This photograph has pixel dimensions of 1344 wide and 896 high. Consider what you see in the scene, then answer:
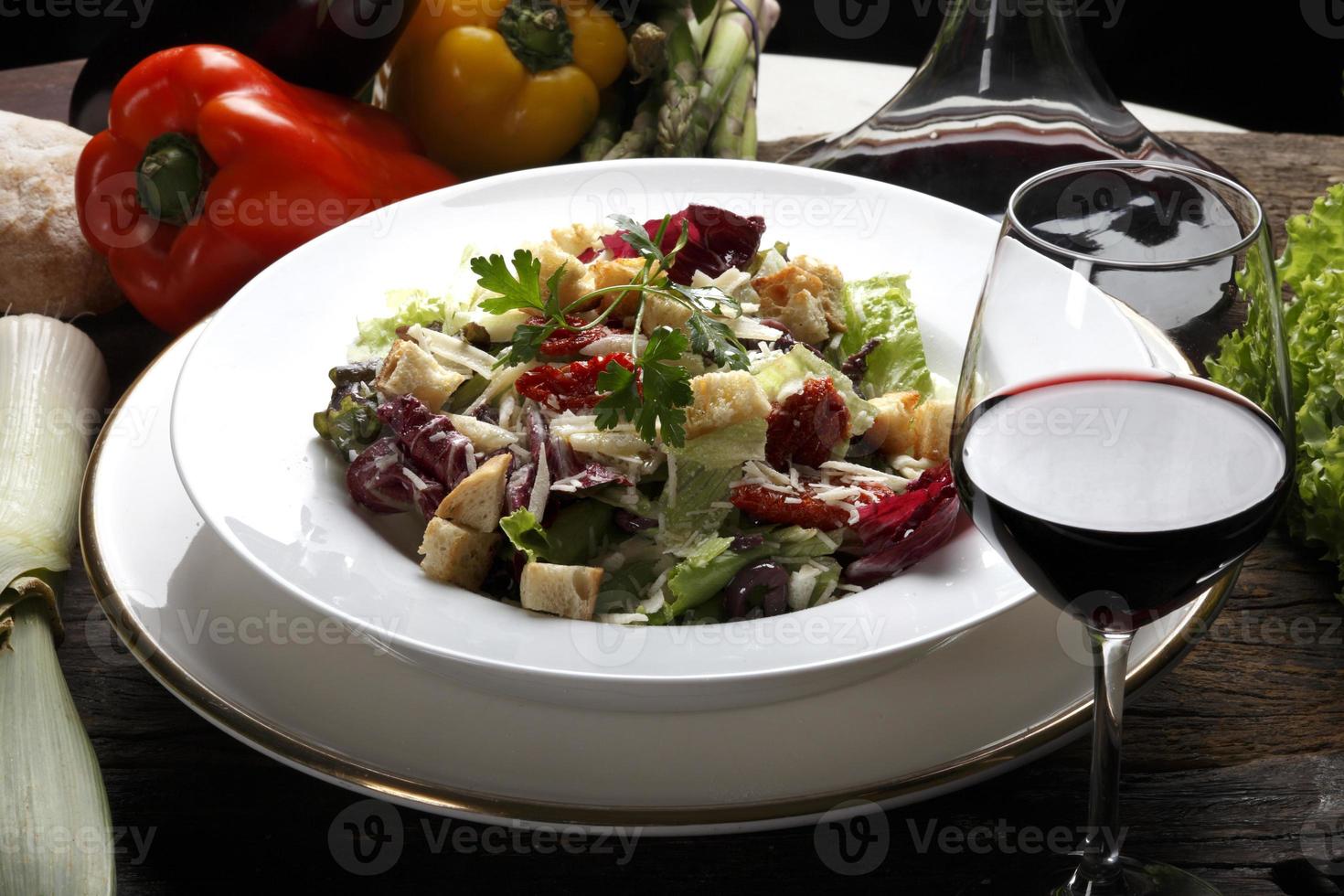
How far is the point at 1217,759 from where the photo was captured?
154 cm

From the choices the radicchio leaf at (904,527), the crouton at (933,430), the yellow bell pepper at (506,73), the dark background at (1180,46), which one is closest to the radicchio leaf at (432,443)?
the radicchio leaf at (904,527)

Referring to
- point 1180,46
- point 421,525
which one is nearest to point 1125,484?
point 421,525

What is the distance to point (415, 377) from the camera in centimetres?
185

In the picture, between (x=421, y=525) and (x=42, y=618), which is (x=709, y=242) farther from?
(x=42, y=618)

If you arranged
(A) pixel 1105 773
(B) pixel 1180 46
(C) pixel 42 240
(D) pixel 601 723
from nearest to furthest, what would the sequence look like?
(A) pixel 1105 773 → (D) pixel 601 723 → (C) pixel 42 240 → (B) pixel 1180 46

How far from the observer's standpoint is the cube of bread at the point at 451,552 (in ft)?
5.21

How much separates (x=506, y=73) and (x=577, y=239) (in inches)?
37.8

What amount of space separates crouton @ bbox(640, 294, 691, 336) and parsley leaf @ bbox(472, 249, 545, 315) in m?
0.16

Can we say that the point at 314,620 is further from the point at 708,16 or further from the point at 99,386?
the point at 708,16

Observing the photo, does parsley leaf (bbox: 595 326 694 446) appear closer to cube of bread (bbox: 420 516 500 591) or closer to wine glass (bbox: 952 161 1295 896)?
cube of bread (bbox: 420 516 500 591)

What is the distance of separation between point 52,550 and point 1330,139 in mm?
2892

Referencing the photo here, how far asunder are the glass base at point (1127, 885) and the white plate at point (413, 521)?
0.27 metres

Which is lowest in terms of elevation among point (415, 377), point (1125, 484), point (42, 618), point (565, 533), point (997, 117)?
point (42, 618)

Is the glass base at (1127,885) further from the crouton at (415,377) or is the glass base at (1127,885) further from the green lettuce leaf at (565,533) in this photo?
the crouton at (415,377)
